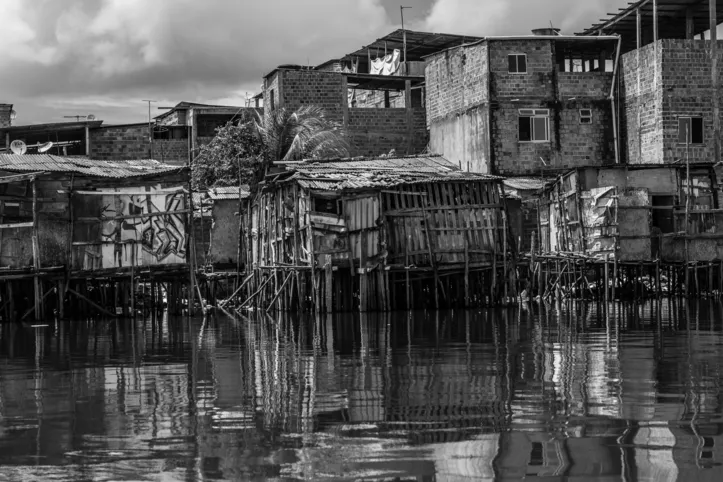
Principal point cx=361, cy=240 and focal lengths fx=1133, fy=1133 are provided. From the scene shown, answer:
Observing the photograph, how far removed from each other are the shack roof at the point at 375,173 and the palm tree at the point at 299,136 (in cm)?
854

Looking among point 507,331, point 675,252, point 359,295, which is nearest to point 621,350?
point 507,331

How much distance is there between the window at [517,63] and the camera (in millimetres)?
38312

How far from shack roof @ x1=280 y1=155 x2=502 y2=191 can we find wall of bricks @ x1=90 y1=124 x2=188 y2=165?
13985 mm

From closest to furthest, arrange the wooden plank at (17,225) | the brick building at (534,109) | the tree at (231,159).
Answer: the wooden plank at (17,225), the brick building at (534,109), the tree at (231,159)

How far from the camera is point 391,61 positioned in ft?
152

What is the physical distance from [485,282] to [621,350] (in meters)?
12.7

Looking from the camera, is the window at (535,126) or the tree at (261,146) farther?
the tree at (261,146)

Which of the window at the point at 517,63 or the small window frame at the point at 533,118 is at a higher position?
the window at the point at 517,63

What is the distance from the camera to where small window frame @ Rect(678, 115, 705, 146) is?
3650 centimetres

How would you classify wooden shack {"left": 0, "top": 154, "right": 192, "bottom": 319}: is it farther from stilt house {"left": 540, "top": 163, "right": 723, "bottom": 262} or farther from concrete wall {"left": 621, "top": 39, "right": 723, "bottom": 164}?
concrete wall {"left": 621, "top": 39, "right": 723, "bottom": 164}

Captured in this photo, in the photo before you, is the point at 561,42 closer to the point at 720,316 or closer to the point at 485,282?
the point at 485,282

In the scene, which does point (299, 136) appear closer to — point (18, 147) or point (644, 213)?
point (18, 147)

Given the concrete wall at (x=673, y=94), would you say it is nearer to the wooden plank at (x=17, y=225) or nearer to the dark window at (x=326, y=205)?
the dark window at (x=326, y=205)

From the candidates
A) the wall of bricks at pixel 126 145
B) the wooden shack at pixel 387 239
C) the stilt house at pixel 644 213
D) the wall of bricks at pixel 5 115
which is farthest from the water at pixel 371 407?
the wall of bricks at pixel 5 115
